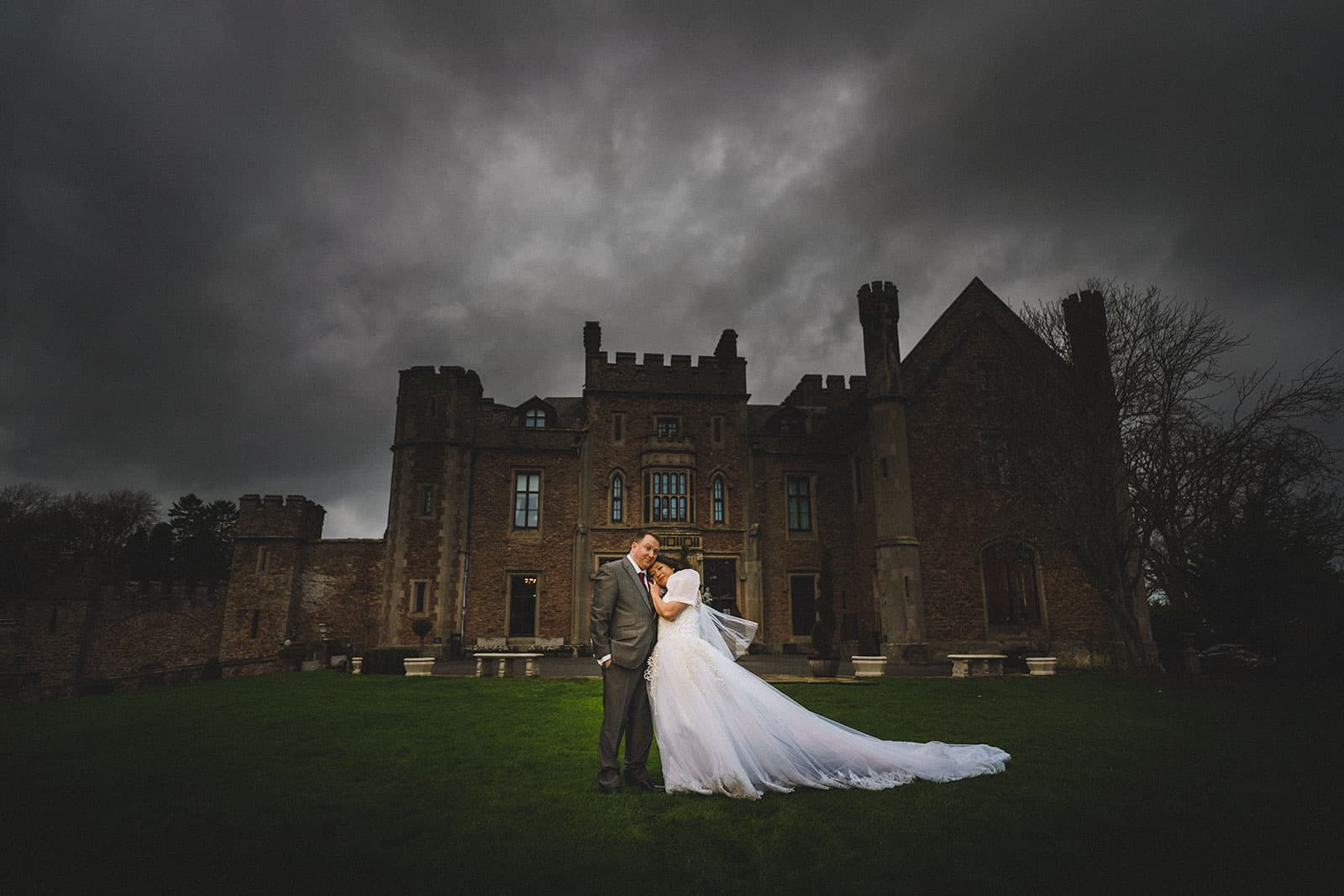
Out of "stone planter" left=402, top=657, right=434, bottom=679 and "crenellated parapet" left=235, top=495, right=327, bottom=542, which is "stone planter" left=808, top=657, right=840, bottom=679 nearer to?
"stone planter" left=402, top=657, right=434, bottom=679

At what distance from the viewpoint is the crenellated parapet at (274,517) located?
93.5 feet

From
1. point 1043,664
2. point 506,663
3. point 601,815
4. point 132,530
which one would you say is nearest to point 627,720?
point 601,815

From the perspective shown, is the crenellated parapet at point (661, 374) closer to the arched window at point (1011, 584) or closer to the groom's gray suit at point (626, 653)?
the arched window at point (1011, 584)

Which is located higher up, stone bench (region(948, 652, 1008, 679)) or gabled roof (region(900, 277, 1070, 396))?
gabled roof (region(900, 277, 1070, 396))

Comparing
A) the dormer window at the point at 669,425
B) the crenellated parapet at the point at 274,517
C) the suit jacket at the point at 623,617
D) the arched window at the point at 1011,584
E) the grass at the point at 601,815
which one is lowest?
the grass at the point at 601,815

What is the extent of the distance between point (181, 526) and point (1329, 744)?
6356 centimetres

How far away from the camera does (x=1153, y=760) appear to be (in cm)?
652

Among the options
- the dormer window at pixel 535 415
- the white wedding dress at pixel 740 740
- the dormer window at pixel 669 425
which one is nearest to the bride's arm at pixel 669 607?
the white wedding dress at pixel 740 740

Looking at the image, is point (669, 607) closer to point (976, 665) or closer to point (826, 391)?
point (976, 665)

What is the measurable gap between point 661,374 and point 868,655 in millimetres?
13355

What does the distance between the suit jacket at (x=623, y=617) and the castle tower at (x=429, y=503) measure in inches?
882

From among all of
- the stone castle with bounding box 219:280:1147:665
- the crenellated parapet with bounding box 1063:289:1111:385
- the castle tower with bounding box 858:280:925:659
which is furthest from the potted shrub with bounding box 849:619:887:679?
the crenellated parapet with bounding box 1063:289:1111:385

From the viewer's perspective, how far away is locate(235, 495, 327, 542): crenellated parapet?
2848cm

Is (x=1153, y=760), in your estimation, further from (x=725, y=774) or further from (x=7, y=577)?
(x=7, y=577)
